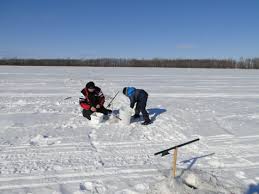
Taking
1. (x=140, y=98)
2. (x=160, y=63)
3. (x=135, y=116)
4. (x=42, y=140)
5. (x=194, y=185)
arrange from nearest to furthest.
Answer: (x=194, y=185) → (x=42, y=140) → (x=140, y=98) → (x=135, y=116) → (x=160, y=63)

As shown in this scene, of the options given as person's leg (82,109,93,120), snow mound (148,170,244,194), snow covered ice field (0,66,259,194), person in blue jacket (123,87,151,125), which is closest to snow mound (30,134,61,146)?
snow covered ice field (0,66,259,194)

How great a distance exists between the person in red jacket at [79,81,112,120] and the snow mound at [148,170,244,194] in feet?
13.2

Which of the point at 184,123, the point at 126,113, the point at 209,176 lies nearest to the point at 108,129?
the point at 126,113

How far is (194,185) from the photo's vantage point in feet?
12.7

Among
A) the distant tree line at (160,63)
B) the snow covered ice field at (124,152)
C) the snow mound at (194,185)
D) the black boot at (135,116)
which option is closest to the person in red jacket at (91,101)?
the snow covered ice field at (124,152)

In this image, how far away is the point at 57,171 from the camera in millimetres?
4477

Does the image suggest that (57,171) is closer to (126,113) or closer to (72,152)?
(72,152)

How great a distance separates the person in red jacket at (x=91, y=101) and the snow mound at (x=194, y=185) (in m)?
4.03

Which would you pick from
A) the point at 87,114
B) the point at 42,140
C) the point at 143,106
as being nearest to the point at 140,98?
the point at 143,106

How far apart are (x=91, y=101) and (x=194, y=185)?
453 cm

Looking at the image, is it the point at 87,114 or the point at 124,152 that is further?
the point at 87,114

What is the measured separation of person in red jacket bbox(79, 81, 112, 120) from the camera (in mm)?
7684

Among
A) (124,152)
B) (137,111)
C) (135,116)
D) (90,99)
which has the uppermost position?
(90,99)

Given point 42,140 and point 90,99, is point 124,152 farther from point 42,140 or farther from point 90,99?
point 90,99
